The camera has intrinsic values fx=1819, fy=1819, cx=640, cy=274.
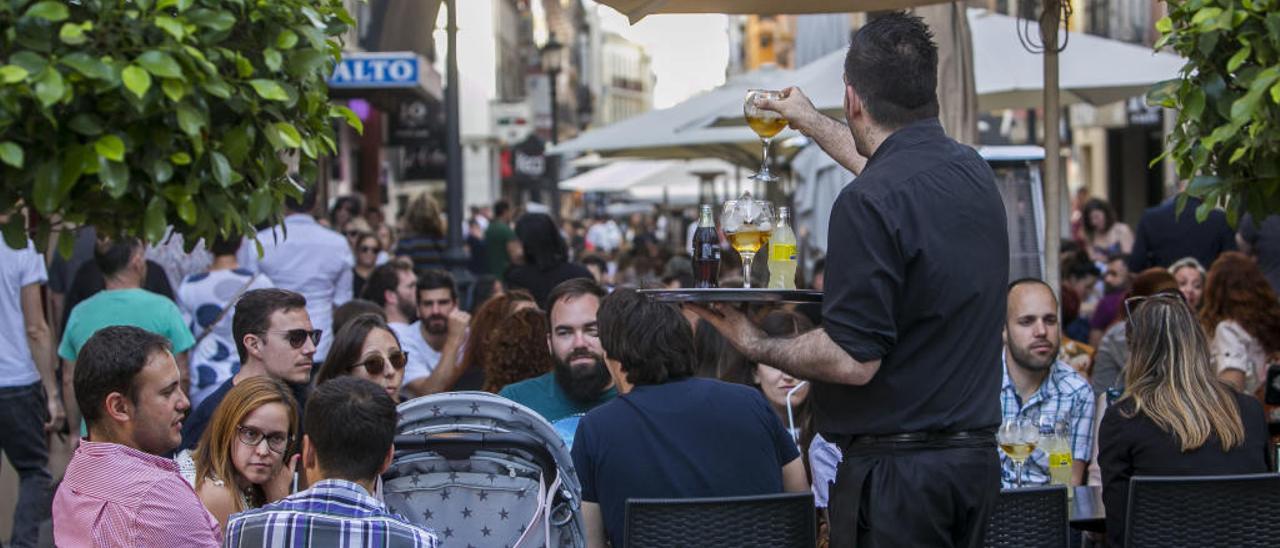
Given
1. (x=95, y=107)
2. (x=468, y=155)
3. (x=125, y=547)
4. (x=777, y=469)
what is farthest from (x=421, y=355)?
(x=468, y=155)

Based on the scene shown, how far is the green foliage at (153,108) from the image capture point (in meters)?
3.51

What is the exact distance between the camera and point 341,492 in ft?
14.3

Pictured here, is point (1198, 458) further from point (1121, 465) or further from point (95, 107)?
point (95, 107)

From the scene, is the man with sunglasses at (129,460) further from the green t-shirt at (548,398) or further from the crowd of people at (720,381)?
the green t-shirt at (548,398)

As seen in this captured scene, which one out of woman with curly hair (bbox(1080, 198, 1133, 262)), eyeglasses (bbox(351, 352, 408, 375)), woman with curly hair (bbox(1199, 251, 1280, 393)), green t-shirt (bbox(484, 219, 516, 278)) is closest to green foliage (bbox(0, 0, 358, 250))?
eyeglasses (bbox(351, 352, 408, 375))

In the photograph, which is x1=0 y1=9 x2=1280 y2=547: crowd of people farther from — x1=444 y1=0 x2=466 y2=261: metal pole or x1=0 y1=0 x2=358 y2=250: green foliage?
x1=444 y1=0 x2=466 y2=261: metal pole

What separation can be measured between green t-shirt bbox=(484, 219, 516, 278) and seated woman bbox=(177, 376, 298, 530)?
1305 centimetres

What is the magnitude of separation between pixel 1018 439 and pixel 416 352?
3872 millimetres

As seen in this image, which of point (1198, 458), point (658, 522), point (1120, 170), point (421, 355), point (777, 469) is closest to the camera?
point (658, 522)

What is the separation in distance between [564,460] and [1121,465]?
6.37 ft

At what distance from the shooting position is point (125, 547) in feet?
15.0

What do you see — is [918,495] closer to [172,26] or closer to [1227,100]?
[1227,100]

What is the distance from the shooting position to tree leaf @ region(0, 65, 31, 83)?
133 inches

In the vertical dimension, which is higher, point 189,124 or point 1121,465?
point 189,124
